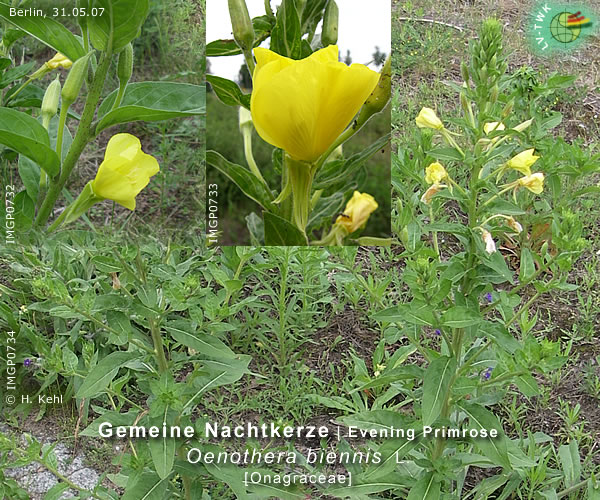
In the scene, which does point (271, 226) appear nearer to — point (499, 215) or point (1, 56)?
point (499, 215)

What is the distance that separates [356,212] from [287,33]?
492 mm

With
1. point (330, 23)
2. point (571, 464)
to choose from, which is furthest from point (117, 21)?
point (571, 464)

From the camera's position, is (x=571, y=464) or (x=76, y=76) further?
(x=571, y=464)

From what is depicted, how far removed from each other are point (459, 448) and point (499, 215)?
0.72 m

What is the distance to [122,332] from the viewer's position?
116cm

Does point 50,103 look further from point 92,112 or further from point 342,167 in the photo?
point 342,167

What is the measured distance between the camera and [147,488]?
1.26m

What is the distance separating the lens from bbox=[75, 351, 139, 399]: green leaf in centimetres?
116

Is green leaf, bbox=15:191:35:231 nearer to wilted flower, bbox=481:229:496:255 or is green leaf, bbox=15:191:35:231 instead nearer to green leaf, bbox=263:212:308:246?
green leaf, bbox=263:212:308:246

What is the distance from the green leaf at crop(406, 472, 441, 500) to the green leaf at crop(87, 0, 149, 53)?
966 mm

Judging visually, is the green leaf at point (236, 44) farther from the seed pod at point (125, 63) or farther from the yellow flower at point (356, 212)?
the yellow flower at point (356, 212)

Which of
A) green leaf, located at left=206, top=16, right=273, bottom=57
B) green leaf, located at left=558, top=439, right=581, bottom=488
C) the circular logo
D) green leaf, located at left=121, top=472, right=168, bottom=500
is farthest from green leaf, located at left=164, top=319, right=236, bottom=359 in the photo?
the circular logo

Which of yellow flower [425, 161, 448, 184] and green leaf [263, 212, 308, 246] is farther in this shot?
green leaf [263, 212, 308, 246]

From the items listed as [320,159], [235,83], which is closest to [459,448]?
[320,159]
